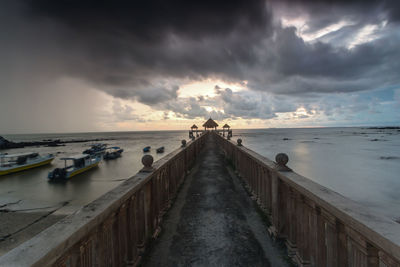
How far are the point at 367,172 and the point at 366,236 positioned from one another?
26.0 meters

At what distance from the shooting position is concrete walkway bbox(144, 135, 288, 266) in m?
3.02

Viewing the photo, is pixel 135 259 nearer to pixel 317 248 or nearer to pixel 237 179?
pixel 317 248

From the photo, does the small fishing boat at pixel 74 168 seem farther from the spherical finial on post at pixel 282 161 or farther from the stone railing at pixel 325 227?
the spherical finial on post at pixel 282 161

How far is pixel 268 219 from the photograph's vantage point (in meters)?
4.18

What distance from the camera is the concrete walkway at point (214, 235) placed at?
3.02m

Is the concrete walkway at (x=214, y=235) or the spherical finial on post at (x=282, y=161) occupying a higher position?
the spherical finial on post at (x=282, y=161)

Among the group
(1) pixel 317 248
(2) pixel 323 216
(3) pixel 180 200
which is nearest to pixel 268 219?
(1) pixel 317 248

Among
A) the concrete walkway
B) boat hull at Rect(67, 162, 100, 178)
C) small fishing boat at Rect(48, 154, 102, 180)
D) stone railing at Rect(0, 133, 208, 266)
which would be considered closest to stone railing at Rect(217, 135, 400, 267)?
the concrete walkway

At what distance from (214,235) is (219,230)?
212mm

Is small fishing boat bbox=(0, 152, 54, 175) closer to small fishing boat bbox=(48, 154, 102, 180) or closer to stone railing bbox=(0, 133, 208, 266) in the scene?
small fishing boat bbox=(48, 154, 102, 180)

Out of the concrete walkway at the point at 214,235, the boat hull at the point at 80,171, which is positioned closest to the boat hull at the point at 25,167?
the boat hull at the point at 80,171

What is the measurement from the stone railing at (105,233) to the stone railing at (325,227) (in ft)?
7.83

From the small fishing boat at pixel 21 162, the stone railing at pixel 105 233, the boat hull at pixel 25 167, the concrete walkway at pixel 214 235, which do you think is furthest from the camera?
the small fishing boat at pixel 21 162

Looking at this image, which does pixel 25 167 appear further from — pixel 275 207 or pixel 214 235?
pixel 275 207
